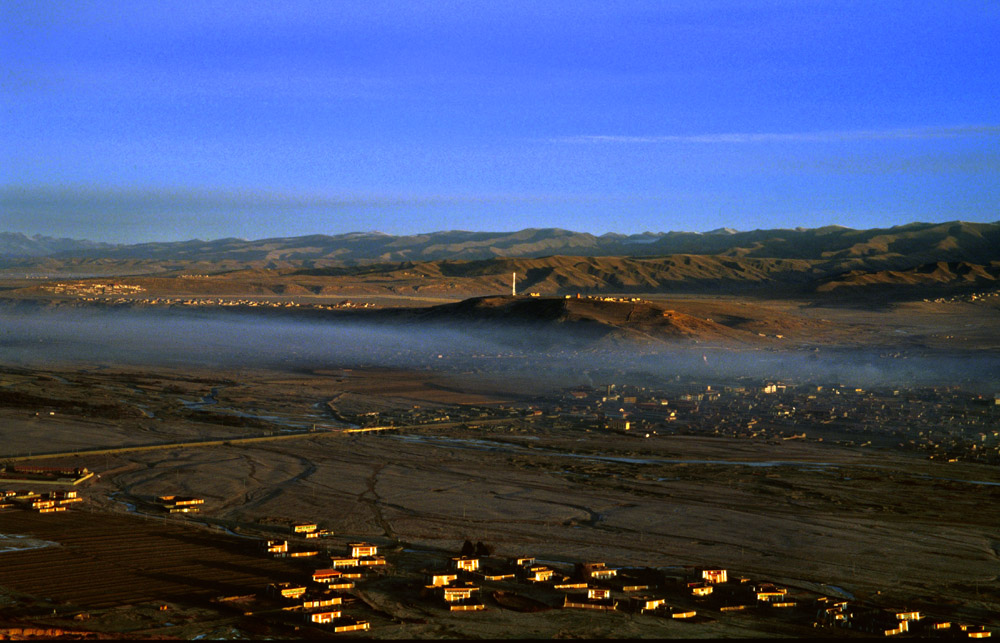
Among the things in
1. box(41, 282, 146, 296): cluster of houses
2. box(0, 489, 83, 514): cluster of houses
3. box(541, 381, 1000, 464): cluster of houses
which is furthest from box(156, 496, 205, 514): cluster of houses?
box(41, 282, 146, 296): cluster of houses

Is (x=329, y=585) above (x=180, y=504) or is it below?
below

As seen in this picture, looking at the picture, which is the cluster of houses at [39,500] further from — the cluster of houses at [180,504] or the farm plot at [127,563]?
the cluster of houses at [180,504]

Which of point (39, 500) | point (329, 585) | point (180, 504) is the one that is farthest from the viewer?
point (180, 504)

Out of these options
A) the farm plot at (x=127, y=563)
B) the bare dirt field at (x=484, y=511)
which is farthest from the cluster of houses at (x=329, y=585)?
the farm plot at (x=127, y=563)

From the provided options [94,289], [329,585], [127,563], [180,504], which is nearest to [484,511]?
[180,504]

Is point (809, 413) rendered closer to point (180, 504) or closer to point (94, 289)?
point (180, 504)

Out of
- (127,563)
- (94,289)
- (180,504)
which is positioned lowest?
(127,563)

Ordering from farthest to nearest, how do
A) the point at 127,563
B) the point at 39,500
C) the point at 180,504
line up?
the point at 180,504 → the point at 39,500 → the point at 127,563

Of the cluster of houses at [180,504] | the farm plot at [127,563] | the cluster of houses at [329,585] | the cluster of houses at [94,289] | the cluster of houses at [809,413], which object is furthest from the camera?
the cluster of houses at [94,289]

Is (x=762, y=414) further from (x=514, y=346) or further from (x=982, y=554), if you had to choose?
(x=514, y=346)

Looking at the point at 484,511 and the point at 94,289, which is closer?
the point at 484,511
